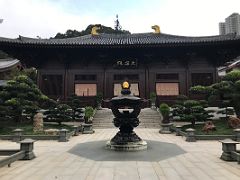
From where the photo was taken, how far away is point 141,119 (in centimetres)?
2109

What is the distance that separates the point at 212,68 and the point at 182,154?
18262 mm

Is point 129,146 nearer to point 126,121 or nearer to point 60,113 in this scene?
point 126,121

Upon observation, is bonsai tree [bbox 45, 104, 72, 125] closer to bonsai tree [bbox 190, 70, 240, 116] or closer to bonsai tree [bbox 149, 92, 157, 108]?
bonsai tree [bbox 149, 92, 157, 108]

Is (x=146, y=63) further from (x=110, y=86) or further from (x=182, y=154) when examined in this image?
(x=182, y=154)

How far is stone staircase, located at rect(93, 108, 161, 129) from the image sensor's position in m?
20.0

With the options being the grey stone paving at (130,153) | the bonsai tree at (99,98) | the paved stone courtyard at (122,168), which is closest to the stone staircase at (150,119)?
the bonsai tree at (99,98)

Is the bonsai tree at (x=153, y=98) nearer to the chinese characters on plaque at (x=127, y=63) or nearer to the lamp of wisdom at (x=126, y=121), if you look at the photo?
the chinese characters on plaque at (x=127, y=63)

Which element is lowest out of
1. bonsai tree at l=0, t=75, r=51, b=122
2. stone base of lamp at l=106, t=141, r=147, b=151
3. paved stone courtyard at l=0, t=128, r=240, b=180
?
paved stone courtyard at l=0, t=128, r=240, b=180

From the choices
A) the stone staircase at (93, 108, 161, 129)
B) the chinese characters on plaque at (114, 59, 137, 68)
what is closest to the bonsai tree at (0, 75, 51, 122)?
the stone staircase at (93, 108, 161, 129)

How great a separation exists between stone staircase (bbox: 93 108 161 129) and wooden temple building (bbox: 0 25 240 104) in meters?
3.00

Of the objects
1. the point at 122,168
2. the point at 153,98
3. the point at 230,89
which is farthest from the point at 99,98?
the point at 122,168

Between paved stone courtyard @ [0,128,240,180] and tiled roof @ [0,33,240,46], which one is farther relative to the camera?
tiled roof @ [0,33,240,46]

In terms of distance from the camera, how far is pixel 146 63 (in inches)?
1022

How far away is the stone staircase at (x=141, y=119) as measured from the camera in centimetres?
1997
